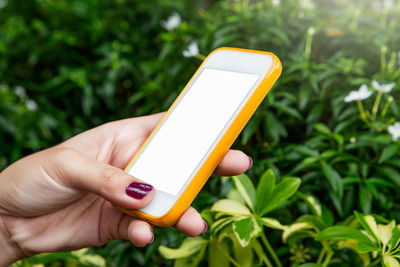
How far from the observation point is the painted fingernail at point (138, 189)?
105 centimetres

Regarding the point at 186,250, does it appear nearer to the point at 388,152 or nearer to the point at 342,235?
the point at 342,235

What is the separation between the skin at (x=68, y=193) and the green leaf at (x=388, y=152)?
0.53m

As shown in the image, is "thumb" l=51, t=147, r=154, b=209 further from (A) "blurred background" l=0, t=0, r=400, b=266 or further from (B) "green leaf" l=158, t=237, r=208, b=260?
(A) "blurred background" l=0, t=0, r=400, b=266

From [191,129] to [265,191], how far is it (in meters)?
0.29

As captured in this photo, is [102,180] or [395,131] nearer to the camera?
[102,180]

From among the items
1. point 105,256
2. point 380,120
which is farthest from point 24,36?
point 380,120

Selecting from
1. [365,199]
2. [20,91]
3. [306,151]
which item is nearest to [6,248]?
[306,151]

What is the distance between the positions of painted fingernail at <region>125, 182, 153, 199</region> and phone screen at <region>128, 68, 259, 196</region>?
0.18 feet

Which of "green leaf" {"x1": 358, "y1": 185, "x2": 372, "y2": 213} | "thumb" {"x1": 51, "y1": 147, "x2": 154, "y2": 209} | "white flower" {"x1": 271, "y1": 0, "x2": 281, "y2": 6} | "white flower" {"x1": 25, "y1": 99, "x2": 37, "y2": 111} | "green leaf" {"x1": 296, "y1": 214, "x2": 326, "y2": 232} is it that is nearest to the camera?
"thumb" {"x1": 51, "y1": 147, "x2": 154, "y2": 209}

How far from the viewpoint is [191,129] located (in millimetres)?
1234

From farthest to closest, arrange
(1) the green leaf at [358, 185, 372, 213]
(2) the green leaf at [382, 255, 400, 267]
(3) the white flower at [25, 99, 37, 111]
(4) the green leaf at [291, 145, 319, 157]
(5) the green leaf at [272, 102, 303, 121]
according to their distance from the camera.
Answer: (3) the white flower at [25, 99, 37, 111] → (5) the green leaf at [272, 102, 303, 121] → (4) the green leaf at [291, 145, 319, 157] → (1) the green leaf at [358, 185, 372, 213] → (2) the green leaf at [382, 255, 400, 267]

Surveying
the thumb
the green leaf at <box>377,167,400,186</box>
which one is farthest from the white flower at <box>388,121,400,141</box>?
the thumb

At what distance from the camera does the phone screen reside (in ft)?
3.71

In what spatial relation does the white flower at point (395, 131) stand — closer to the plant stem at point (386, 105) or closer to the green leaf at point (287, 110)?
the plant stem at point (386, 105)
